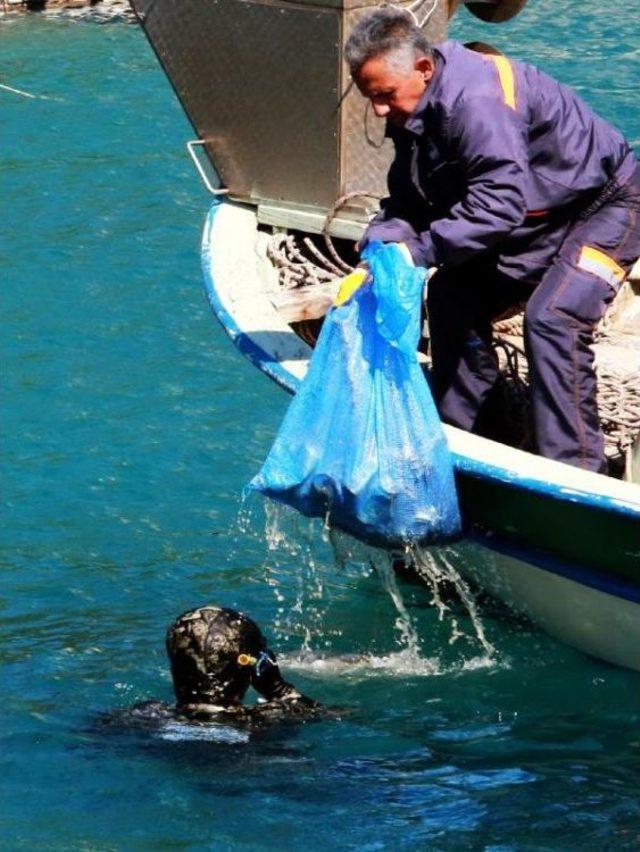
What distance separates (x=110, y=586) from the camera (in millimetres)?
6910

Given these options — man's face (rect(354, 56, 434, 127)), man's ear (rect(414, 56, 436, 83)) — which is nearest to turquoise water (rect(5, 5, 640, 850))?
man's face (rect(354, 56, 434, 127))

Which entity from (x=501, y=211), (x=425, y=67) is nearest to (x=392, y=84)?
(x=425, y=67)

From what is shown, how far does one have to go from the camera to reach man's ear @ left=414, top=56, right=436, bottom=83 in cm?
501

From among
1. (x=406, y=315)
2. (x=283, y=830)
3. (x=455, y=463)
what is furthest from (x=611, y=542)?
(x=283, y=830)

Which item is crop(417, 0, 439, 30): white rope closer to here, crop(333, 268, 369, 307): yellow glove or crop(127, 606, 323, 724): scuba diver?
crop(333, 268, 369, 307): yellow glove

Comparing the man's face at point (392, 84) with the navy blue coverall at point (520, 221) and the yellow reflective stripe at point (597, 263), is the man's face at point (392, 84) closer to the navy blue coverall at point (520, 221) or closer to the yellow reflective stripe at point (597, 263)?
the navy blue coverall at point (520, 221)

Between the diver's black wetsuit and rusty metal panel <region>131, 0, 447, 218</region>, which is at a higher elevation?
rusty metal panel <region>131, 0, 447, 218</region>

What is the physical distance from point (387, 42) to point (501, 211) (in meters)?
0.60

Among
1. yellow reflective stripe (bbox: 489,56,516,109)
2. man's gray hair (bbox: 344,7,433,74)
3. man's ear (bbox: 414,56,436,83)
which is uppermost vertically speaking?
man's gray hair (bbox: 344,7,433,74)

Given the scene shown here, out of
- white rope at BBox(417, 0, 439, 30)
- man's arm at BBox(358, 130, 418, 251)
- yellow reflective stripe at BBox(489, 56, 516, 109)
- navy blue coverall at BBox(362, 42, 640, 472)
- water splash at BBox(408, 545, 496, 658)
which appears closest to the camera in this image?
navy blue coverall at BBox(362, 42, 640, 472)

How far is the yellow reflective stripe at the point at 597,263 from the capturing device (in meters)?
5.38

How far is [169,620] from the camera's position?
654 centimetres

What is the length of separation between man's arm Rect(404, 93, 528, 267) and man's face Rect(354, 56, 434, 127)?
15cm

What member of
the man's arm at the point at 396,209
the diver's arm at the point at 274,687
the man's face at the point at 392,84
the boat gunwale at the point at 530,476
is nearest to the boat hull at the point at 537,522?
the boat gunwale at the point at 530,476
